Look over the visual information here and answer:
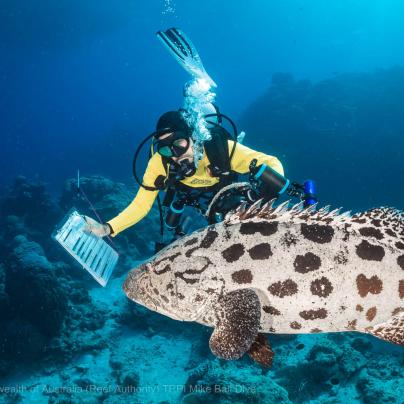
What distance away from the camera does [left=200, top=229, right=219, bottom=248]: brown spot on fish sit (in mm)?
2752

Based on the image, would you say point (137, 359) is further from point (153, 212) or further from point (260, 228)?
point (153, 212)

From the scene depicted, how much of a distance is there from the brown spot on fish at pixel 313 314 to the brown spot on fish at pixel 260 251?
56cm

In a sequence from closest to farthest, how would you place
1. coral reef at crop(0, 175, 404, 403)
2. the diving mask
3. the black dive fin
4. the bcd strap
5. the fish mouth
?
the fish mouth
the diving mask
the bcd strap
coral reef at crop(0, 175, 404, 403)
the black dive fin

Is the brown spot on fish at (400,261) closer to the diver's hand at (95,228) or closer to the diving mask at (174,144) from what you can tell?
the diving mask at (174,144)

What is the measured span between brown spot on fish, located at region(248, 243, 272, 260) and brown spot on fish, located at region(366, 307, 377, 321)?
3.08 ft

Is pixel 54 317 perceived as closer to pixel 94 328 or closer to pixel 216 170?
pixel 94 328

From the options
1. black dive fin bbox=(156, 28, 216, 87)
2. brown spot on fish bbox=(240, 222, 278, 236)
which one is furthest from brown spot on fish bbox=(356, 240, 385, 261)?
black dive fin bbox=(156, 28, 216, 87)

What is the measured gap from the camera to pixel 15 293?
27.3ft

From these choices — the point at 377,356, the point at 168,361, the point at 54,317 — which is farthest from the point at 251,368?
the point at 54,317

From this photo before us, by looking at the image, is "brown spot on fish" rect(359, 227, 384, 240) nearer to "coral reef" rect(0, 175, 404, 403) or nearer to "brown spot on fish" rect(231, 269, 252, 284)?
"brown spot on fish" rect(231, 269, 252, 284)

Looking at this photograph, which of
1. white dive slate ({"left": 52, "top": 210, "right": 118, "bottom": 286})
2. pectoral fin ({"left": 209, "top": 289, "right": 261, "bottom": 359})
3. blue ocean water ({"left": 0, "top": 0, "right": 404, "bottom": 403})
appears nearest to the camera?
pectoral fin ({"left": 209, "top": 289, "right": 261, "bottom": 359})

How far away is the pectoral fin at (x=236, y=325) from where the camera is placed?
2.28m

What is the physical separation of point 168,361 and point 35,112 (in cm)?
11446

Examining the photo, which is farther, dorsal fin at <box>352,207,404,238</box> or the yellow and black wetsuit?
the yellow and black wetsuit
